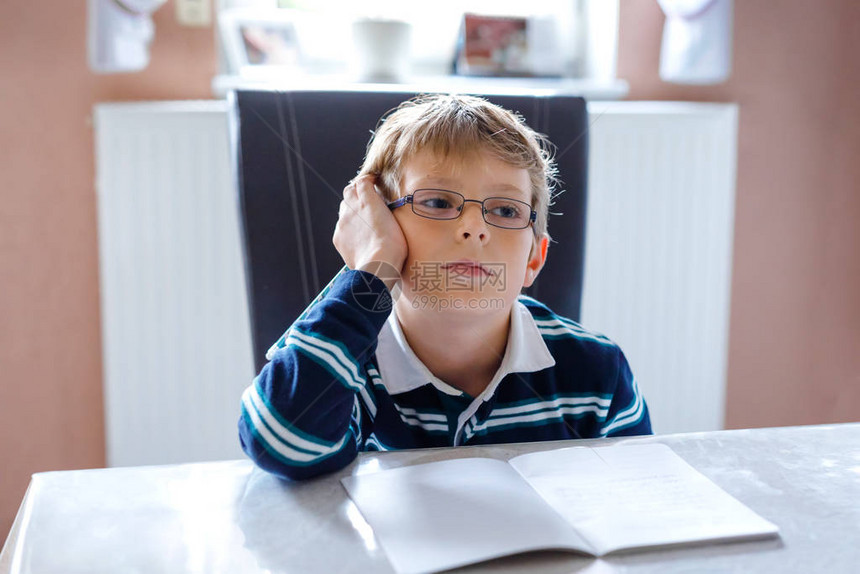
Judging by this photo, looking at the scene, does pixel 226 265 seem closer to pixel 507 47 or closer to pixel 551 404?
pixel 507 47

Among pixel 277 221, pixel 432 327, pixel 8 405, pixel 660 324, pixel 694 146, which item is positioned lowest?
pixel 8 405

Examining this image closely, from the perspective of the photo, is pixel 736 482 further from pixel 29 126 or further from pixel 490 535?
pixel 29 126

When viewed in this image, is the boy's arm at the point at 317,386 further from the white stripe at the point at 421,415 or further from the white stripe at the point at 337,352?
the white stripe at the point at 421,415

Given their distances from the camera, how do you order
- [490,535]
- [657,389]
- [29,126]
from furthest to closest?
[657,389] → [29,126] → [490,535]

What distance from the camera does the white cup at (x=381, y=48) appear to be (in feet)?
5.71

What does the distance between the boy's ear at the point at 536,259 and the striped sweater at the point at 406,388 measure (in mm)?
39

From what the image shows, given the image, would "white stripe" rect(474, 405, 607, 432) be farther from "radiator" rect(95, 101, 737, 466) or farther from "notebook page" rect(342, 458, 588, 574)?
"radiator" rect(95, 101, 737, 466)

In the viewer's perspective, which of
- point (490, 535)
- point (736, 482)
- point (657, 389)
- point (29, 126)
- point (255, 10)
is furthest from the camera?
point (657, 389)

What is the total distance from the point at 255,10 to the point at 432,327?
1108mm

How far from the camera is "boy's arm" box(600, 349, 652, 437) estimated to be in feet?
3.37

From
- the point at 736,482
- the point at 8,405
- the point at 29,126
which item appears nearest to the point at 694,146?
the point at 736,482

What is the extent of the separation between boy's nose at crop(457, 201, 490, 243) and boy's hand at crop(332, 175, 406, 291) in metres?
0.08

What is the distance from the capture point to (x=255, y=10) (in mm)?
1796

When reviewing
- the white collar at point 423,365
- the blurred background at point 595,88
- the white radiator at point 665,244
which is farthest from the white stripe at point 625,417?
the blurred background at point 595,88
